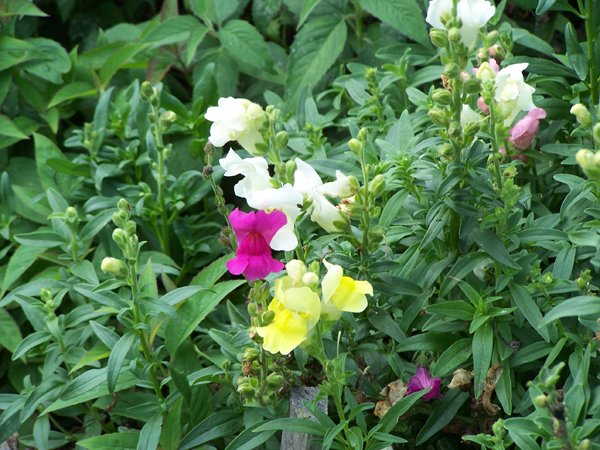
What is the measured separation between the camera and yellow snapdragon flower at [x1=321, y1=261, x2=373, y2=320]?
5.73 feet

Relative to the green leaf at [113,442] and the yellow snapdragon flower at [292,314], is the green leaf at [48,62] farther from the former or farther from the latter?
the yellow snapdragon flower at [292,314]

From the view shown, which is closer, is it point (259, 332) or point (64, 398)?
point (259, 332)

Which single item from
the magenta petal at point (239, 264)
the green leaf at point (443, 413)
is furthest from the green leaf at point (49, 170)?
the green leaf at point (443, 413)

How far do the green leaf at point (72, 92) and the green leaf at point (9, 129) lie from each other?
0.50ft

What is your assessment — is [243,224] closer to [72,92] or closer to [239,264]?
[239,264]

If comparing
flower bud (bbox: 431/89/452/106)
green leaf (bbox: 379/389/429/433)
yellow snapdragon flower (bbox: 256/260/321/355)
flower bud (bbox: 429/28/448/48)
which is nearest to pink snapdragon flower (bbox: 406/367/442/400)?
green leaf (bbox: 379/389/429/433)

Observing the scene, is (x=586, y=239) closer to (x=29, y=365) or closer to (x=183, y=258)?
(x=183, y=258)

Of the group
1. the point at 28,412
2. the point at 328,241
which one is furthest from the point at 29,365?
the point at 328,241

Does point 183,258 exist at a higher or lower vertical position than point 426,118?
lower

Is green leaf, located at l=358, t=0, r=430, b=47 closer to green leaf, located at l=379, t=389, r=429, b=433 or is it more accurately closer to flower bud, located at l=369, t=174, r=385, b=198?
flower bud, located at l=369, t=174, r=385, b=198

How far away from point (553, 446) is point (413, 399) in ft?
1.08

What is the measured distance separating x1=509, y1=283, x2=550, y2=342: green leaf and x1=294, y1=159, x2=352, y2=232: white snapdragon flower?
0.40m

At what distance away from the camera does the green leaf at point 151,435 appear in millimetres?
2094

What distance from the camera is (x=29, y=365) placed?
2742 millimetres
